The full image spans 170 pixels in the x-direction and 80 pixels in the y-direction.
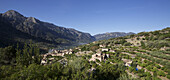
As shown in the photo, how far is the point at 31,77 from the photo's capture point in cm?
563

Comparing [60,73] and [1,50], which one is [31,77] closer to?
[60,73]

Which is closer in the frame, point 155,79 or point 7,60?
point 155,79

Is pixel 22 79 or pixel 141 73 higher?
pixel 22 79

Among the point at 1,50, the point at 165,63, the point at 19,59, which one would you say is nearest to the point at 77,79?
the point at 19,59

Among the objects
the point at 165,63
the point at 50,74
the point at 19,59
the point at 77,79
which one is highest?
the point at 19,59

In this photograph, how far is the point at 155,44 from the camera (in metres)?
26.0

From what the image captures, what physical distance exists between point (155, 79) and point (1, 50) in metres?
38.9

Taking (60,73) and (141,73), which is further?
(141,73)

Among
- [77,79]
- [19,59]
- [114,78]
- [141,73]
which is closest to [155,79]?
[141,73]

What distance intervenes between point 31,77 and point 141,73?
14627 mm

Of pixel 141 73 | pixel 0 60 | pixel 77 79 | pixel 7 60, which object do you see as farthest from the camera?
pixel 7 60

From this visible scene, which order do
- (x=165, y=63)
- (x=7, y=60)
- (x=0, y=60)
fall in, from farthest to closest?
(x=7, y=60)
(x=0, y=60)
(x=165, y=63)

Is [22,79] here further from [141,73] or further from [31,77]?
[141,73]

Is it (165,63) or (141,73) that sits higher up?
Result: (165,63)
